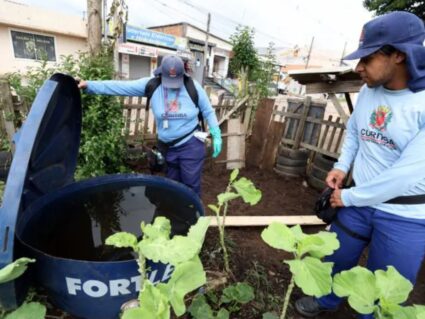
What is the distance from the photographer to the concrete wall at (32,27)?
1382cm

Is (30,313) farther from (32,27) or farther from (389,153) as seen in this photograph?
(32,27)

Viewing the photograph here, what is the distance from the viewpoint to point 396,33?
1.29 metres

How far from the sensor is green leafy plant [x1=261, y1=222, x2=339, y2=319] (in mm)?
885

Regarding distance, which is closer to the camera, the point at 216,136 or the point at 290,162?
the point at 216,136

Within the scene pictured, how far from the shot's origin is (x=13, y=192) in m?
1.06

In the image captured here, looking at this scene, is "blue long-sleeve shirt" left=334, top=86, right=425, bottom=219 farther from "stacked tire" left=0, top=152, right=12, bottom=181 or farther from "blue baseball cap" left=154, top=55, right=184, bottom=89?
"stacked tire" left=0, top=152, right=12, bottom=181

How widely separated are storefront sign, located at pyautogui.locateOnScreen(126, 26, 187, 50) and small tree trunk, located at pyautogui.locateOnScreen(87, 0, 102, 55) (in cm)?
1674

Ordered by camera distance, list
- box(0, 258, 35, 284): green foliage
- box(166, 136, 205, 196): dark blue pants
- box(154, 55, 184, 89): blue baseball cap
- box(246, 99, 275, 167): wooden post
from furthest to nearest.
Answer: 1. box(246, 99, 275, 167): wooden post
2. box(166, 136, 205, 196): dark blue pants
3. box(154, 55, 184, 89): blue baseball cap
4. box(0, 258, 35, 284): green foliage

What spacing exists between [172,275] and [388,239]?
130cm

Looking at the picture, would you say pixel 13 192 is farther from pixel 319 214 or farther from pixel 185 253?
pixel 319 214

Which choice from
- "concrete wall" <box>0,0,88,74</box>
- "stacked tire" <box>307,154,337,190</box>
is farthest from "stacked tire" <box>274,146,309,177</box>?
"concrete wall" <box>0,0,88,74</box>

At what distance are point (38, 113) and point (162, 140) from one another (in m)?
1.55

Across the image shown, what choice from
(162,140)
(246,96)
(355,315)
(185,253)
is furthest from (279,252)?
(246,96)

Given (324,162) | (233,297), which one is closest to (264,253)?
(233,297)
